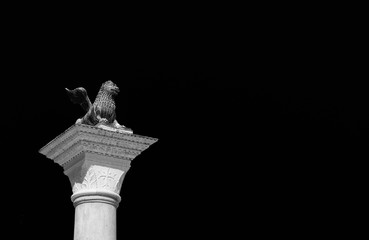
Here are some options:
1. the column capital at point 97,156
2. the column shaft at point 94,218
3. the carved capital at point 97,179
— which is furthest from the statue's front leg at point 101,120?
the column shaft at point 94,218

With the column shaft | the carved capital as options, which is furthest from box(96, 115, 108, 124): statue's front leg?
the column shaft

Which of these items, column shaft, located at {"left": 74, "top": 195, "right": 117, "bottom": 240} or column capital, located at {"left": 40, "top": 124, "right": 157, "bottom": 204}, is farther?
column capital, located at {"left": 40, "top": 124, "right": 157, "bottom": 204}

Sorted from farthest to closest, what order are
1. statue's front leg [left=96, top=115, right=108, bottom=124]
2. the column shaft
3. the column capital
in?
statue's front leg [left=96, top=115, right=108, bottom=124]
the column capital
the column shaft

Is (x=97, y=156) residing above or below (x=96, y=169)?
above

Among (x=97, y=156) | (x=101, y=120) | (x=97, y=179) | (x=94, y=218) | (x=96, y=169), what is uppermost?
(x=101, y=120)

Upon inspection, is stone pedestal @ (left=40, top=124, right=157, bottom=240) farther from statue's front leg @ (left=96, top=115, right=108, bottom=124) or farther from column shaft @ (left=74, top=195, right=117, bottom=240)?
statue's front leg @ (left=96, top=115, right=108, bottom=124)

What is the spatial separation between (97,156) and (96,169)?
0.50 ft

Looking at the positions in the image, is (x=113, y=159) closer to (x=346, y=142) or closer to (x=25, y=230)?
(x=25, y=230)

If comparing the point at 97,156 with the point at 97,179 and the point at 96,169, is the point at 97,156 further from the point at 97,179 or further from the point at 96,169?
the point at 97,179

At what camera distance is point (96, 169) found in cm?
1184

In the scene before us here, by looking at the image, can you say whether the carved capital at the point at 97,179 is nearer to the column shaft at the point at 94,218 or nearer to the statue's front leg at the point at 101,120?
the column shaft at the point at 94,218

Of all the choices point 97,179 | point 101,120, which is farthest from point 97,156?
point 101,120

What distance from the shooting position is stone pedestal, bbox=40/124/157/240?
1160cm

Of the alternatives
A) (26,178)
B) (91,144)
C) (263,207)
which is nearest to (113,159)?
(91,144)
